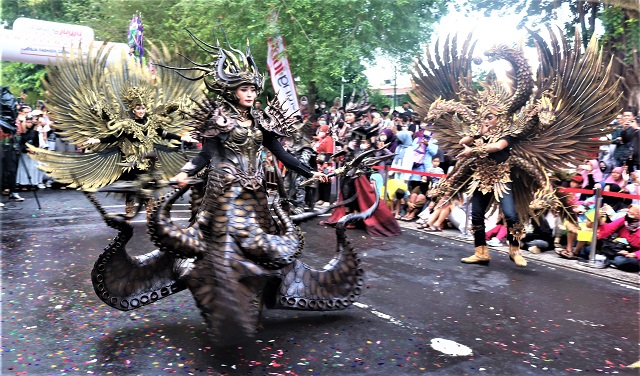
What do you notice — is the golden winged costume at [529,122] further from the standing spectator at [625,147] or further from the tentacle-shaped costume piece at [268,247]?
the tentacle-shaped costume piece at [268,247]

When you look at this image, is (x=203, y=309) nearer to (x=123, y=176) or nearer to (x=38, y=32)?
(x=123, y=176)

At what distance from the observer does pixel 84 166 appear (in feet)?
25.8

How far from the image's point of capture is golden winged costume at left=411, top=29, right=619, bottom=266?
643 centimetres

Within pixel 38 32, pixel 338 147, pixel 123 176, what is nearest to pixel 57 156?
pixel 123 176

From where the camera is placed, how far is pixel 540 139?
6.82 meters

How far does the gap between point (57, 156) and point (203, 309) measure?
4.89m

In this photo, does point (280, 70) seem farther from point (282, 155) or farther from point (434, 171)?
point (282, 155)

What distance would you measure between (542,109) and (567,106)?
0.36 meters

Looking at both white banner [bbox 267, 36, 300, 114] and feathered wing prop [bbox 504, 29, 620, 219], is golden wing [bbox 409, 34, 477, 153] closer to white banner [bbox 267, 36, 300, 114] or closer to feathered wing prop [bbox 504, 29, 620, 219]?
feathered wing prop [bbox 504, 29, 620, 219]

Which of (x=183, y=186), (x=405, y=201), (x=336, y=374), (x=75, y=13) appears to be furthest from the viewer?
(x=75, y=13)

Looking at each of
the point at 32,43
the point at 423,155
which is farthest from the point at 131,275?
the point at 32,43

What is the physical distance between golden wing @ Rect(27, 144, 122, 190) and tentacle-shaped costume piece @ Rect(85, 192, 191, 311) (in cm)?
337

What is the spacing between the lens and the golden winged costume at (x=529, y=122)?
6426 mm

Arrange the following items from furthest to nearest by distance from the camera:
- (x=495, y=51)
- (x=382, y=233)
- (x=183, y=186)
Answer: (x=382, y=233) < (x=495, y=51) < (x=183, y=186)
